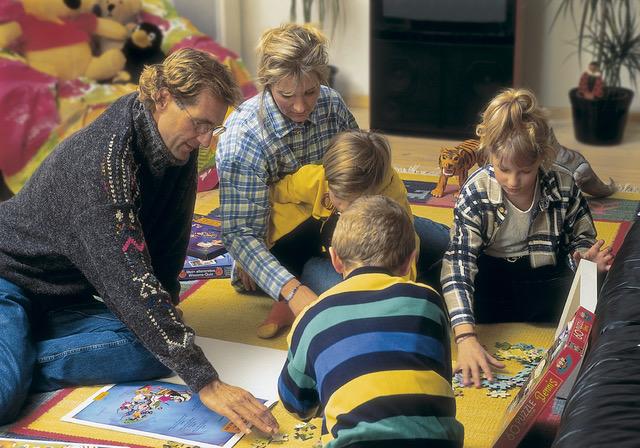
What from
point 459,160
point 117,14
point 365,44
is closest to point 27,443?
point 459,160

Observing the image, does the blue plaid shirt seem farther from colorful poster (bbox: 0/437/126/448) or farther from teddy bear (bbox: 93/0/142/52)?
teddy bear (bbox: 93/0/142/52)

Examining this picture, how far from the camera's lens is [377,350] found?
156cm

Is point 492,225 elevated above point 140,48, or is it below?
below

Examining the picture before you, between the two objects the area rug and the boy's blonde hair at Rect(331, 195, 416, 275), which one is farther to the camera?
the area rug

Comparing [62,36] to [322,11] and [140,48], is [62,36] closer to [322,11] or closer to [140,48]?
[140,48]

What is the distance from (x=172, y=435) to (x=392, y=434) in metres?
0.66

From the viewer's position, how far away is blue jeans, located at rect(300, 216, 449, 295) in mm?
2490

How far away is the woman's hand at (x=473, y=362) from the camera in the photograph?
2.20m

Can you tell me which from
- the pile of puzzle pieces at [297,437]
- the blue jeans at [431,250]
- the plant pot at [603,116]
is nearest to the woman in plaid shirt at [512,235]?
the blue jeans at [431,250]

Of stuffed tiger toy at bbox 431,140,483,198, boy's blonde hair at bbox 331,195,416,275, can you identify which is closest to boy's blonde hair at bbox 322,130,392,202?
boy's blonde hair at bbox 331,195,416,275

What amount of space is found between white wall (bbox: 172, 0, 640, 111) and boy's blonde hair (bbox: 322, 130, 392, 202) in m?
2.34

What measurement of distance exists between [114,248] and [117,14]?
267cm

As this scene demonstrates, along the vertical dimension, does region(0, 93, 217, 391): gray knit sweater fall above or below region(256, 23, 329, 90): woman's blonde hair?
below

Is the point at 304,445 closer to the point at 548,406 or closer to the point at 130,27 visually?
the point at 548,406
